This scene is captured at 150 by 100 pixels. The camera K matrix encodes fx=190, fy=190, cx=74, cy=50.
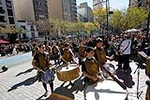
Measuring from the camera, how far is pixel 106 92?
3613mm

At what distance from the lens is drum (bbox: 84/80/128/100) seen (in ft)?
11.2

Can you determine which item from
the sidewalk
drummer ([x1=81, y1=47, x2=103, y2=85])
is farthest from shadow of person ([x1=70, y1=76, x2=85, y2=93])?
drummer ([x1=81, y1=47, x2=103, y2=85])

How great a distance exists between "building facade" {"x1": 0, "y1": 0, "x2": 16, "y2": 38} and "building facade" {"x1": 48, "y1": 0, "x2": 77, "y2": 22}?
121 feet

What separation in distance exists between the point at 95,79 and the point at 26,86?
4.74 m

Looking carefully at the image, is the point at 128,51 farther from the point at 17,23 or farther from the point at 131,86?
the point at 17,23

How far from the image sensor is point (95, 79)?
14.4 ft

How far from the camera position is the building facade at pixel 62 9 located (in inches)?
3644

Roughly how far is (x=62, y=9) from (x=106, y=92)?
9153cm

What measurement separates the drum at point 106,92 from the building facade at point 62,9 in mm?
89666

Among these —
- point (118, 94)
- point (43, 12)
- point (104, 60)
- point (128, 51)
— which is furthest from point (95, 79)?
point (43, 12)

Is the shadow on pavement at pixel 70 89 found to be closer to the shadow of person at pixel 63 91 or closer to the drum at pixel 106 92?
the shadow of person at pixel 63 91

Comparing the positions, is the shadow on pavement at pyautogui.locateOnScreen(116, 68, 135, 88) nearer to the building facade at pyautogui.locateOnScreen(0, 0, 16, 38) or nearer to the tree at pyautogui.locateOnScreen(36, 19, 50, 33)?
the building facade at pyautogui.locateOnScreen(0, 0, 16, 38)

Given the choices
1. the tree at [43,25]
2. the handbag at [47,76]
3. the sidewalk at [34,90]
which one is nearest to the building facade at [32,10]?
the tree at [43,25]

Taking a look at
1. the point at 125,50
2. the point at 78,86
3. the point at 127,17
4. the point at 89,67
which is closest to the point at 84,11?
the point at 127,17
